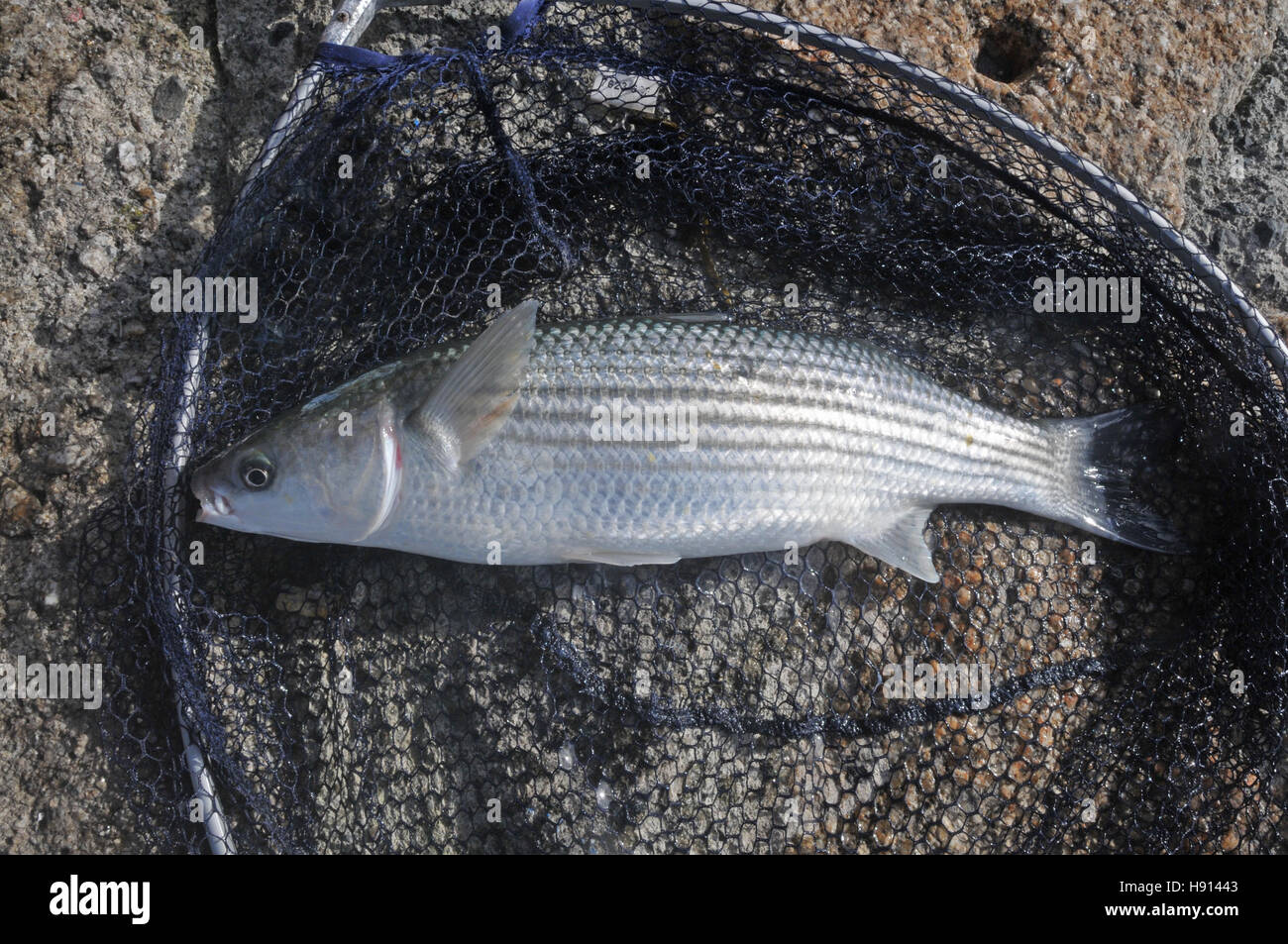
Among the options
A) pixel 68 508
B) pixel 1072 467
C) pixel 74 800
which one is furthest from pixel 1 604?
pixel 1072 467

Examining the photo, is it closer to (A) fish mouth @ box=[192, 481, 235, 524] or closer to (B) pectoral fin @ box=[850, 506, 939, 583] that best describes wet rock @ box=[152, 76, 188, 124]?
(A) fish mouth @ box=[192, 481, 235, 524]

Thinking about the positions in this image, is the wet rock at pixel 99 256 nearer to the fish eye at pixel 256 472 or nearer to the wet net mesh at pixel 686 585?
the wet net mesh at pixel 686 585

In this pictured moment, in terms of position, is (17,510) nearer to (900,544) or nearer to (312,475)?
(312,475)

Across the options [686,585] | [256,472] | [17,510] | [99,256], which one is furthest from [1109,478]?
[17,510]

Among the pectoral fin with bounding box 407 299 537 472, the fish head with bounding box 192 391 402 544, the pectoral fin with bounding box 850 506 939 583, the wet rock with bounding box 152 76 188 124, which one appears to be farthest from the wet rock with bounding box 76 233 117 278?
the pectoral fin with bounding box 850 506 939 583

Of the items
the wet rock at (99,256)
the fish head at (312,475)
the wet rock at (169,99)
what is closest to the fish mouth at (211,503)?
the fish head at (312,475)
